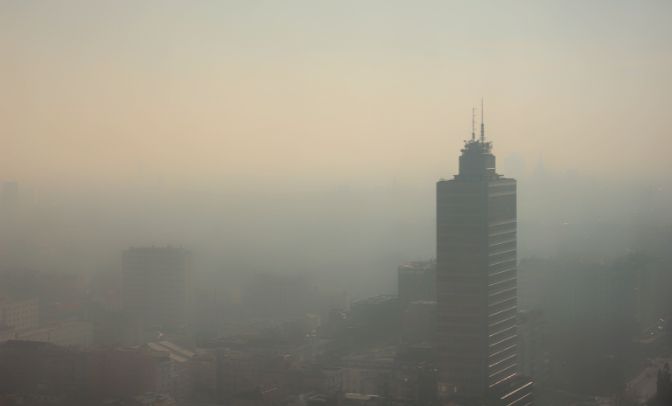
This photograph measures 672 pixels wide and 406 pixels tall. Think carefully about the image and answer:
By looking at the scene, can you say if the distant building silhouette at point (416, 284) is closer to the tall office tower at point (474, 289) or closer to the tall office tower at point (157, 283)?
the tall office tower at point (474, 289)

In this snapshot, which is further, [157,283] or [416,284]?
[157,283]

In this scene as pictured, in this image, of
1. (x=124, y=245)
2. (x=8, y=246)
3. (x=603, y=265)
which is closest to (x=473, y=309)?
(x=603, y=265)

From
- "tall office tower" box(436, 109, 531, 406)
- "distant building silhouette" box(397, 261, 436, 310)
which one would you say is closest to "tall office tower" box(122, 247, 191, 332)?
"distant building silhouette" box(397, 261, 436, 310)

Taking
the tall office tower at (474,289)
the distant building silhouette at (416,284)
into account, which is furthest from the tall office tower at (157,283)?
the tall office tower at (474,289)

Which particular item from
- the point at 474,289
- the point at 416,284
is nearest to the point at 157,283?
the point at 416,284

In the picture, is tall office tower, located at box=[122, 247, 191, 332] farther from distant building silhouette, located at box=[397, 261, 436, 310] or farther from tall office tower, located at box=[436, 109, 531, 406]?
tall office tower, located at box=[436, 109, 531, 406]

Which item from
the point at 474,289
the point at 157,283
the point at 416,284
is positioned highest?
the point at 474,289

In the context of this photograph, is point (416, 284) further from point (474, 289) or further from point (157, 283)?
point (157, 283)
